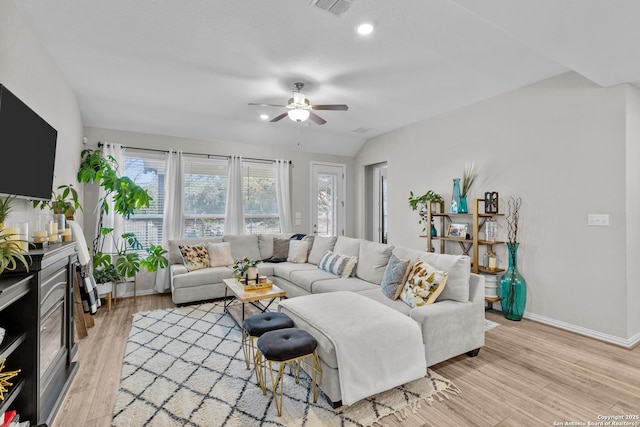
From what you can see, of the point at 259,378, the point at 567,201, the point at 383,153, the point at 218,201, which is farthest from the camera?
the point at 383,153

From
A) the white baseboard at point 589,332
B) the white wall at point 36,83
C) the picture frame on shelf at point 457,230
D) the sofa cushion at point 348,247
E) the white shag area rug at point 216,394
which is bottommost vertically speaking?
the white shag area rug at point 216,394

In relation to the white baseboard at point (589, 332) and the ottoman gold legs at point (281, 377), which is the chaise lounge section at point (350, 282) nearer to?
the ottoman gold legs at point (281, 377)

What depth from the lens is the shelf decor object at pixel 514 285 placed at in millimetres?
3564

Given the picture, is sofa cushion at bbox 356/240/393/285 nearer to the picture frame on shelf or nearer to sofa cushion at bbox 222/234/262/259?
the picture frame on shelf

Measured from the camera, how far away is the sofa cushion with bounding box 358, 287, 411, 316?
2.68 meters

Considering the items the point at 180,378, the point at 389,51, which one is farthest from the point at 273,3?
→ the point at 180,378

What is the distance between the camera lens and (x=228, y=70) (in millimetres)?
3154

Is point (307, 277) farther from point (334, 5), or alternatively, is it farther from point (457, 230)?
point (334, 5)

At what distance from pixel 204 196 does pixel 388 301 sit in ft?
12.3

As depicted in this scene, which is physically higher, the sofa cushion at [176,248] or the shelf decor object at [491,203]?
the shelf decor object at [491,203]

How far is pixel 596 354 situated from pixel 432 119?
138 inches

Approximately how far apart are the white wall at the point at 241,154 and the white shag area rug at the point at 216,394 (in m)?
2.60

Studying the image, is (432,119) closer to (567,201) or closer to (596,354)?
(567,201)

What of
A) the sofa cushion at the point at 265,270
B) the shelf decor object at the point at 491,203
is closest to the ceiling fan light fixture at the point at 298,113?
the sofa cushion at the point at 265,270
